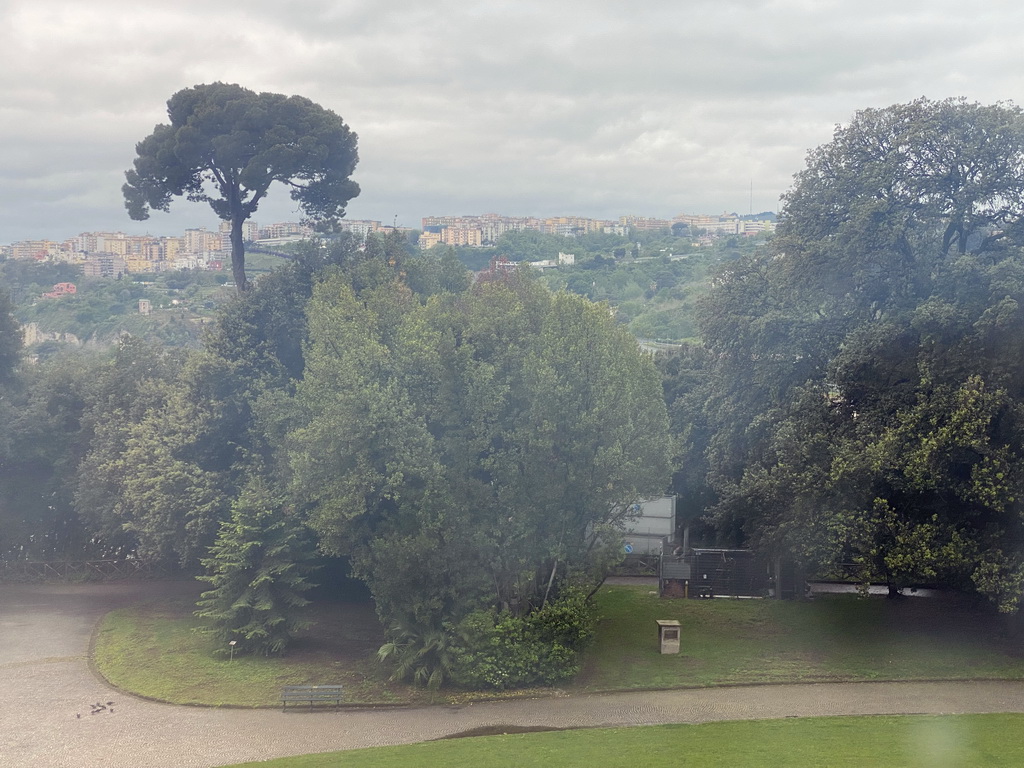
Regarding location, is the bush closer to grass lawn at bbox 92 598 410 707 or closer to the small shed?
grass lawn at bbox 92 598 410 707

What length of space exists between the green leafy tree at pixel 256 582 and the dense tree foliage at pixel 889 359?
38.0 ft

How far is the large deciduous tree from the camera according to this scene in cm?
3130

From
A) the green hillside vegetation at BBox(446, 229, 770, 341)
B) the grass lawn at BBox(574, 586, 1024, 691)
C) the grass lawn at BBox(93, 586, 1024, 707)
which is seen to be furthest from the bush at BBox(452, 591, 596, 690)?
the green hillside vegetation at BBox(446, 229, 770, 341)

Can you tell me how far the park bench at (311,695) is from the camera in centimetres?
1947

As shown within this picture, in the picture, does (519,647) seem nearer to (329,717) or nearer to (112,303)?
(329,717)

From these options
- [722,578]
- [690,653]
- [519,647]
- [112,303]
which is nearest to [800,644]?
[690,653]

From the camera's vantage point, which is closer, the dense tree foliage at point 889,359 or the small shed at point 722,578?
the dense tree foliage at point 889,359

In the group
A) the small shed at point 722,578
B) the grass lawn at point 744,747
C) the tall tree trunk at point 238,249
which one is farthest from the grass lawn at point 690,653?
the tall tree trunk at point 238,249

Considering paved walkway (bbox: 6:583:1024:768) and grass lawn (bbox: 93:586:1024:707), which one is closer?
paved walkway (bbox: 6:583:1024:768)

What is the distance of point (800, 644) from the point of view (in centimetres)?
2136

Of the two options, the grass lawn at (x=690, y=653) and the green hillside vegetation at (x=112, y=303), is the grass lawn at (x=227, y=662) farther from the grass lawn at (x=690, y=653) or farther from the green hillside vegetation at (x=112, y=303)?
the green hillside vegetation at (x=112, y=303)

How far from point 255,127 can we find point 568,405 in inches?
662

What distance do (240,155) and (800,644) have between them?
2318 centimetres

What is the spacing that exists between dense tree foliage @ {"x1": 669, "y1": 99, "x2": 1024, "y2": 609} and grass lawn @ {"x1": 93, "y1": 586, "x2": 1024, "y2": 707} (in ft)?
4.90
